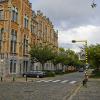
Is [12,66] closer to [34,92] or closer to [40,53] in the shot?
[40,53]

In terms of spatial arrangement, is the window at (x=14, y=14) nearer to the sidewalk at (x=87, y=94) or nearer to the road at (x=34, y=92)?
the road at (x=34, y=92)

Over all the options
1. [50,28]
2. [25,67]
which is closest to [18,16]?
[25,67]

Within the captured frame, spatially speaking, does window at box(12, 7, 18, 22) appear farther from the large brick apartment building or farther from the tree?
the tree

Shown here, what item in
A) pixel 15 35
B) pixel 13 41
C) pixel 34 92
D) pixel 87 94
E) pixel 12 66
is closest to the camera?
pixel 87 94

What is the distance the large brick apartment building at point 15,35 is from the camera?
2371 inches

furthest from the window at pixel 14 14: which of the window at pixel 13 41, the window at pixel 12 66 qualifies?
the window at pixel 12 66

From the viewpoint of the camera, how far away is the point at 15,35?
210ft

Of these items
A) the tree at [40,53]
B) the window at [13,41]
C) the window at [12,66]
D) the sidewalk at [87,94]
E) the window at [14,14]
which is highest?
the window at [14,14]

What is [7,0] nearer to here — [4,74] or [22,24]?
[22,24]

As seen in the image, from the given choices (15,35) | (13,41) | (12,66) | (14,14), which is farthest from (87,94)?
(14,14)

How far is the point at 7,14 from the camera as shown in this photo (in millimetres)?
60844

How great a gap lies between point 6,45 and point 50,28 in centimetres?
4760

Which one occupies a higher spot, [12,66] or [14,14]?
[14,14]

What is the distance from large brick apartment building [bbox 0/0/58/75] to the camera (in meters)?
60.2
